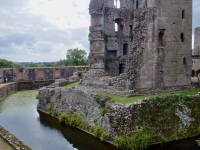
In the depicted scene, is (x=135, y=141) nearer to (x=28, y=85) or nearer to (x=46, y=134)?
(x=46, y=134)

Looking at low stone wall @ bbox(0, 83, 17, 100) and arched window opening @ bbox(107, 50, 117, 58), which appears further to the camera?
low stone wall @ bbox(0, 83, 17, 100)

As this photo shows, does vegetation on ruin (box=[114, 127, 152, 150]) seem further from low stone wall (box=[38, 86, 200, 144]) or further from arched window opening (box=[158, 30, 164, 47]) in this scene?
arched window opening (box=[158, 30, 164, 47])

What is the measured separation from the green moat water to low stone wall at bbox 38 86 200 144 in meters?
0.62

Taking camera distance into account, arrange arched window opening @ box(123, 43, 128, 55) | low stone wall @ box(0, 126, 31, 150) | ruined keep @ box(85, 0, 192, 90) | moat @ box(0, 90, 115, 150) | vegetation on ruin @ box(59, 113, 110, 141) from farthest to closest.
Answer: arched window opening @ box(123, 43, 128, 55), ruined keep @ box(85, 0, 192, 90), moat @ box(0, 90, 115, 150), vegetation on ruin @ box(59, 113, 110, 141), low stone wall @ box(0, 126, 31, 150)

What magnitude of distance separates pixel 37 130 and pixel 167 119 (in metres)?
7.39

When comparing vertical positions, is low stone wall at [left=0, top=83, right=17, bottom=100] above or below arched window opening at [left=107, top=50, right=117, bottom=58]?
below

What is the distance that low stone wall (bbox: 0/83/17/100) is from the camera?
24.2m

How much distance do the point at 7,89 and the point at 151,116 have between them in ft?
65.0

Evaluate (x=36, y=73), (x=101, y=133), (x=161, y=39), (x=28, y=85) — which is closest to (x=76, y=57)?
(x=36, y=73)

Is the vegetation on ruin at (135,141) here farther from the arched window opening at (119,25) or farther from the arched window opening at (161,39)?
the arched window opening at (119,25)

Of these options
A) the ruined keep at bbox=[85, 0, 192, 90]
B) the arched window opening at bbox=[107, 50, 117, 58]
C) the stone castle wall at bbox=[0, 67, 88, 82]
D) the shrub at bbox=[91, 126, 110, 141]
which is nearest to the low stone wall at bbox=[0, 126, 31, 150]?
the shrub at bbox=[91, 126, 110, 141]

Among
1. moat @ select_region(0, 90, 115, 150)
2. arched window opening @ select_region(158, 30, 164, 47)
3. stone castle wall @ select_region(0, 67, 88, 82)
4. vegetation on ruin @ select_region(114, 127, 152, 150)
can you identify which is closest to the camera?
vegetation on ruin @ select_region(114, 127, 152, 150)

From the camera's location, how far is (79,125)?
1424cm

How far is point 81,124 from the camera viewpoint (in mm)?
14133
